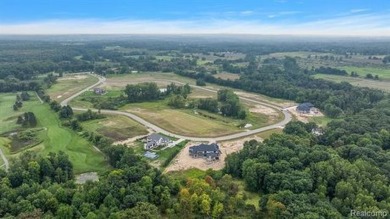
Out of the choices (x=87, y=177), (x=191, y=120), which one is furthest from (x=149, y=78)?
(x=87, y=177)

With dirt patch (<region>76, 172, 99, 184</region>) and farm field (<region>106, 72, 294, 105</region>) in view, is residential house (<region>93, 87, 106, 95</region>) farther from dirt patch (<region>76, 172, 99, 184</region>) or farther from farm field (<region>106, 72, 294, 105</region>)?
dirt patch (<region>76, 172, 99, 184</region>)

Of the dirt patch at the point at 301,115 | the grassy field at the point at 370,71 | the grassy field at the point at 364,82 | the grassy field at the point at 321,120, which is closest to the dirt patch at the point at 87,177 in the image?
the dirt patch at the point at 301,115

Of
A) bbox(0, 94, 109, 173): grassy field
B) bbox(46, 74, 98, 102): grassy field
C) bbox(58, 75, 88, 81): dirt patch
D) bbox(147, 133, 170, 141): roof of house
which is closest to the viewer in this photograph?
bbox(0, 94, 109, 173): grassy field

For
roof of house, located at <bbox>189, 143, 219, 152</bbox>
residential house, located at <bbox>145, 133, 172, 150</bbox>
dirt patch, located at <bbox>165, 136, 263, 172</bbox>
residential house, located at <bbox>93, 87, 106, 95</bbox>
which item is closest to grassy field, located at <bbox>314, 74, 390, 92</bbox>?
dirt patch, located at <bbox>165, 136, 263, 172</bbox>

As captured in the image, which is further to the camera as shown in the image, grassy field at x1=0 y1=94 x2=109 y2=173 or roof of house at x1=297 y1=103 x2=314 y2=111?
roof of house at x1=297 y1=103 x2=314 y2=111

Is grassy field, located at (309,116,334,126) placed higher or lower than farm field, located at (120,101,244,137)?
lower

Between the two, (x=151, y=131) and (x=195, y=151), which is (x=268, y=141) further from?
(x=151, y=131)

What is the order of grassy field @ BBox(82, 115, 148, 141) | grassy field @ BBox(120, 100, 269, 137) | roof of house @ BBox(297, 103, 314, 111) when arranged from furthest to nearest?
roof of house @ BBox(297, 103, 314, 111) → grassy field @ BBox(120, 100, 269, 137) → grassy field @ BBox(82, 115, 148, 141)
